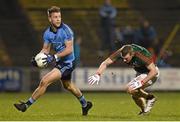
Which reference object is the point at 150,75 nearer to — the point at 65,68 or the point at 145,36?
the point at 65,68

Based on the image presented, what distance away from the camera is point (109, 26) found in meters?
29.7

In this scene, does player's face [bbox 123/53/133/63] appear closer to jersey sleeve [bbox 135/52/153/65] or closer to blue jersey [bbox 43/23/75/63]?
jersey sleeve [bbox 135/52/153/65]

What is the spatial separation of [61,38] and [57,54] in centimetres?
34

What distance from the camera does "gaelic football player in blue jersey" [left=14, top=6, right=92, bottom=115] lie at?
1498 centimetres

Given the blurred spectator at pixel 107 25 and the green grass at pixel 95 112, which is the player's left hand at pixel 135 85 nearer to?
the green grass at pixel 95 112

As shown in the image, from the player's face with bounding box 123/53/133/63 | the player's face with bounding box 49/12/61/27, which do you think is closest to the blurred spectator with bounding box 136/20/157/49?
the player's face with bounding box 123/53/133/63

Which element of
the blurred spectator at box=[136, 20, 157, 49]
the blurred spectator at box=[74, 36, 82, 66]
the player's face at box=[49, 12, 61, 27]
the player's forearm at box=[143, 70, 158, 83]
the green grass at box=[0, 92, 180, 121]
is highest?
the player's face at box=[49, 12, 61, 27]

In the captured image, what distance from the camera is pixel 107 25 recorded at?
97.4 ft

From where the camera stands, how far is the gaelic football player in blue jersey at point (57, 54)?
14984 mm

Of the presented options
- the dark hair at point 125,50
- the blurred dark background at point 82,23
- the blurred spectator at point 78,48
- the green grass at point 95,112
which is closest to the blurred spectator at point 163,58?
the blurred dark background at point 82,23

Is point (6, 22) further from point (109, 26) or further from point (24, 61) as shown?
point (109, 26)

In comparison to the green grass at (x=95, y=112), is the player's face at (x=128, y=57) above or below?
above

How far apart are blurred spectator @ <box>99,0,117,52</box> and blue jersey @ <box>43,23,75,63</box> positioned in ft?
46.1

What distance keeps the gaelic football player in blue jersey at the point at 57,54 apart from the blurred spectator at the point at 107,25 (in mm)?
13996
